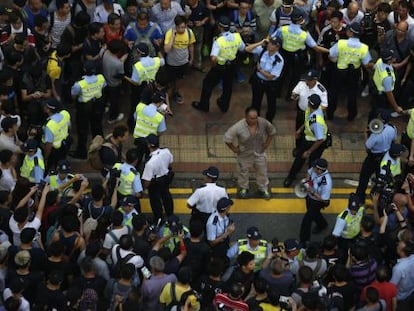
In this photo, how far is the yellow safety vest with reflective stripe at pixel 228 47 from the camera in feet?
45.0

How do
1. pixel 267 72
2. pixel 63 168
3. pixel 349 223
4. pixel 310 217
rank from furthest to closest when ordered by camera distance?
pixel 267 72, pixel 310 217, pixel 63 168, pixel 349 223

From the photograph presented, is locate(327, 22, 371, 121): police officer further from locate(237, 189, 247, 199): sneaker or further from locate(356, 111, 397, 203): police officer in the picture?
locate(237, 189, 247, 199): sneaker

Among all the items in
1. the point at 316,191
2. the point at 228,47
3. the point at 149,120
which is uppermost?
the point at 228,47

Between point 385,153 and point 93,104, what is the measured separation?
4.51 meters

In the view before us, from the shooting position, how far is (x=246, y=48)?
1417 cm

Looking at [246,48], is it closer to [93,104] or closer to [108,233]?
[93,104]

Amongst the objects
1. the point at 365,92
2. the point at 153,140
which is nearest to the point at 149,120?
the point at 153,140

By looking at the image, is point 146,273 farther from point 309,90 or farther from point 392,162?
point 309,90

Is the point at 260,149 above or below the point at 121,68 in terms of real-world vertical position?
below

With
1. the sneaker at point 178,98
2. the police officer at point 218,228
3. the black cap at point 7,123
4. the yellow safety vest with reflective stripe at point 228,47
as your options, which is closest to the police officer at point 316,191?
the police officer at point 218,228

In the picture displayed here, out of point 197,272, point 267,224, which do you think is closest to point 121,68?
point 267,224

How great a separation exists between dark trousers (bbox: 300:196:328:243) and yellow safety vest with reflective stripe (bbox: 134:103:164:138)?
244cm

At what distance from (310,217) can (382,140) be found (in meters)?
1.56

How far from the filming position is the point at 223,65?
1402cm
